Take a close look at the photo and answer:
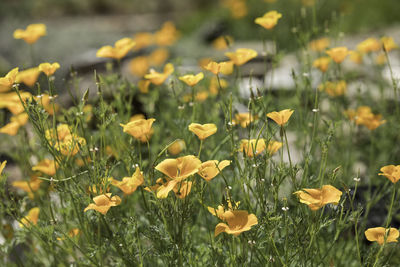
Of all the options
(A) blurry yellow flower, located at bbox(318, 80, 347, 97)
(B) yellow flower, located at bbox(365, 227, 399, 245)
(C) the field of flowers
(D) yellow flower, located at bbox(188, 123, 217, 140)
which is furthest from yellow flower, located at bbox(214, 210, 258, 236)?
(A) blurry yellow flower, located at bbox(318, 80, 347, 97)

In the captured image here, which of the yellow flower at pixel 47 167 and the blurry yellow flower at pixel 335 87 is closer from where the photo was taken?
the yellow flower at pixel 47 167

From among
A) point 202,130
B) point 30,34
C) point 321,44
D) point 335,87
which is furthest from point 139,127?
point 321,44

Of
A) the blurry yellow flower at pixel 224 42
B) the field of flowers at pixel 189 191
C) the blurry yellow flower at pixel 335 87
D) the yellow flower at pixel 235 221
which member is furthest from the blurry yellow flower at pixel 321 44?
the yellow flower at pixel 235 221

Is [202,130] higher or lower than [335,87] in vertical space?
higher

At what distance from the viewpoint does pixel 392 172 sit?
148 cm

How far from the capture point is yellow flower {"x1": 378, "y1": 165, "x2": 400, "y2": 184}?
57.1 inches

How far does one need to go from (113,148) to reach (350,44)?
5.33m

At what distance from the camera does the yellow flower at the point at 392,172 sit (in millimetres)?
1449

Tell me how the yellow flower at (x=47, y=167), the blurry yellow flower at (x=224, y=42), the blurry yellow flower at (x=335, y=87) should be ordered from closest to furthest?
the yellow flower at (x=47, y=167) → the blurry yellow flower at (x=224, y=42) → the blurry yellow flower at (x=335, y=87)

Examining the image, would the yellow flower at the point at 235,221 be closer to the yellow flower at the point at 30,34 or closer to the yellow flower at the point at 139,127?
the yellow flower at the point at 139,127

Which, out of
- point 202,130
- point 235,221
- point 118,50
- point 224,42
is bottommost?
point 224,42

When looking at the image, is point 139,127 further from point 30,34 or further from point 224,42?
point 224,42

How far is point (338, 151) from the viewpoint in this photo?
272 centimetres

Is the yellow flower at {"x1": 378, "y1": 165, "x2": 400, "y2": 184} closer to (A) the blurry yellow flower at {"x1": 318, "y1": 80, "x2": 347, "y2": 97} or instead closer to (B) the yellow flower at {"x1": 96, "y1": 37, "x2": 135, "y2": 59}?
(A) the blurry yellow flower at {"x1": 318, "y1": 80, "x2": 347, "y2": 97}
